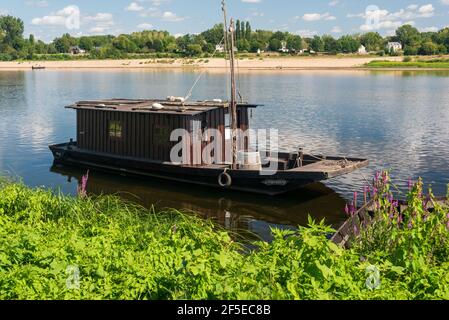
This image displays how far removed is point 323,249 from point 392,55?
6126 inches

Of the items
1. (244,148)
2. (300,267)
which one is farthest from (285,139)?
(300,267)

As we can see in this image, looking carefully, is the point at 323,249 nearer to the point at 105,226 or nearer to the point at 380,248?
the point at 380,248

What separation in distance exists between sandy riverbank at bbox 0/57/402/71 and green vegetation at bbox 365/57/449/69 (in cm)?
559

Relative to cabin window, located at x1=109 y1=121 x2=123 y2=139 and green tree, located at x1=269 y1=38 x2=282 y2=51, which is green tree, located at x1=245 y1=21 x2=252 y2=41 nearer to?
green tree, located at x1=269 y1=38 x2=282 y2=51

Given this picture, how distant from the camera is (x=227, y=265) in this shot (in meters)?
7.92

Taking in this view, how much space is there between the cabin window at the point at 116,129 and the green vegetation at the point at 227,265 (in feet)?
41.4

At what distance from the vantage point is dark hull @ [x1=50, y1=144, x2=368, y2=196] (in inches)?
768

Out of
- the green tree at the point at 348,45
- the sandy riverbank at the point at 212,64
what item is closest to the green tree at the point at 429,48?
the sandy riverbank at the point at 212,64

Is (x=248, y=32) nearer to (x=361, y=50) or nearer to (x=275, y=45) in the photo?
(x=275, y=45)

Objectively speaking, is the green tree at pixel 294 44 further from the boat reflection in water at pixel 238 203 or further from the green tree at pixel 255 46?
the boat reflection in water at pixel 238 203

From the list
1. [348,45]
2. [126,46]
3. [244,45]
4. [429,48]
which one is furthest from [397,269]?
[126,46]

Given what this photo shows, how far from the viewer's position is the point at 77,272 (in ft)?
25.8

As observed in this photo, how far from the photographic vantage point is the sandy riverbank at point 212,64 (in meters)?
140

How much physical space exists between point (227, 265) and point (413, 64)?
12324 centimetres
